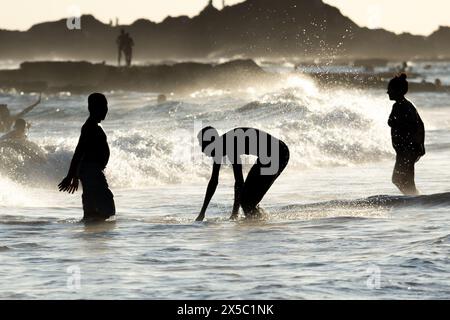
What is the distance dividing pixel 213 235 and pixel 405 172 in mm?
3818

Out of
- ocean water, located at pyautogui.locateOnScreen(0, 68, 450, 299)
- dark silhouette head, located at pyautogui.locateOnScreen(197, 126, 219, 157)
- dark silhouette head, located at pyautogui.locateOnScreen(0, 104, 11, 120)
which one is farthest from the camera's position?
dark silhouette head, located at pyautogui.locateOnScreen(0, 104, 11, 120)

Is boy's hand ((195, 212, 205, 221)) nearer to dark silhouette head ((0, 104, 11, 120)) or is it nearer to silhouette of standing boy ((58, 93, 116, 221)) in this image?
silhouette of standing boy ((58, 93, 116, 221))

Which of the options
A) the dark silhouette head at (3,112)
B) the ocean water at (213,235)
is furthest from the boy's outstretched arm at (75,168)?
the dark silhouette head at (3,112)

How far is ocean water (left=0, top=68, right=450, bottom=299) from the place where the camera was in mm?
8531

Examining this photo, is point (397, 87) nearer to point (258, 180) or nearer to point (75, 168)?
point (258, 180)

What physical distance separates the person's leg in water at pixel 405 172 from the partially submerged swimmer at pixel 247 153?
2234mm

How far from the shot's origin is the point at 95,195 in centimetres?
1187

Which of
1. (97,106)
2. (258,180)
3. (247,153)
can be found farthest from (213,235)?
(97,106)

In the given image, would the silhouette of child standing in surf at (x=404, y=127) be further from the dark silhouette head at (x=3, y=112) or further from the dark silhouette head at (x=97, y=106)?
the dark silhouette head at (x=3, y=112)

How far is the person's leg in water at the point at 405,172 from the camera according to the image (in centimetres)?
1391

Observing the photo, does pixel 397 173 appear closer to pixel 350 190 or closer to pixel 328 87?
pixel 350 190

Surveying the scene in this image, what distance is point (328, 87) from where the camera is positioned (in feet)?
203

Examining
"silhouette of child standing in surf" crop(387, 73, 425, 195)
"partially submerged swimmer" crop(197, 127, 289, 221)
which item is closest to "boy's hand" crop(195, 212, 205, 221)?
"partially submerged swimmer" crop(197, 127, 289, 221)

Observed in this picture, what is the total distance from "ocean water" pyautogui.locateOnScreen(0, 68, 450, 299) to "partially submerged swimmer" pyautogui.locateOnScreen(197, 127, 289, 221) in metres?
0.34
